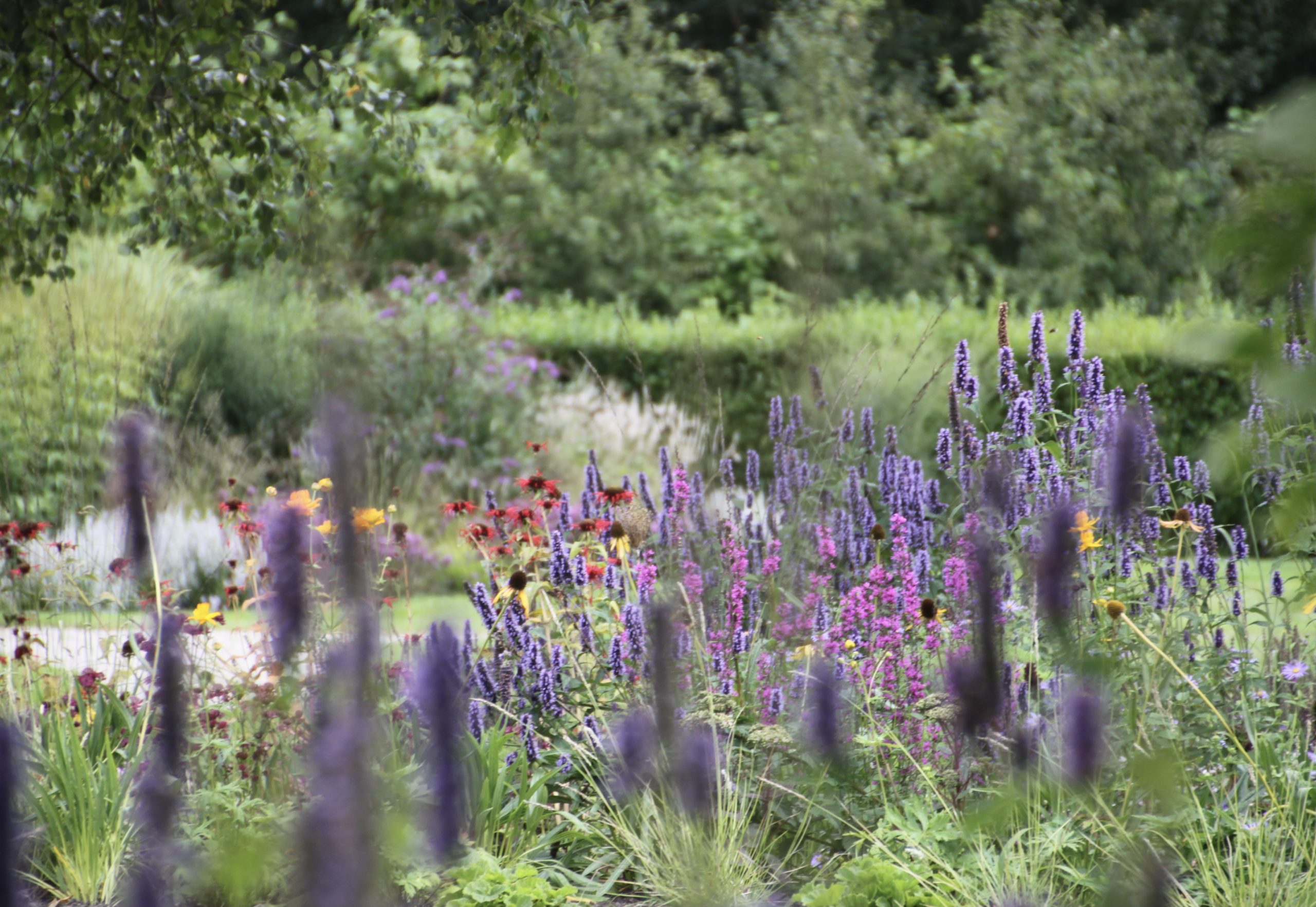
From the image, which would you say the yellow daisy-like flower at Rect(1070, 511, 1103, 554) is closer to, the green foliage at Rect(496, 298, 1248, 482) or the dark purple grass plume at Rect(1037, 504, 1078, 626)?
the dark purple grass plume at Rect(1037, 504, 1078, 626)

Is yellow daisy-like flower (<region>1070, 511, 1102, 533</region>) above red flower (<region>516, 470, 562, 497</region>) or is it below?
above

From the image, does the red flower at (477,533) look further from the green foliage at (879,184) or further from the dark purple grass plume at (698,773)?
the green foliage at (879,184)

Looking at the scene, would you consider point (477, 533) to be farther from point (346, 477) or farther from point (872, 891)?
point (346, 477)

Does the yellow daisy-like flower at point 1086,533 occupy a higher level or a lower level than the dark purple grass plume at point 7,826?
lower

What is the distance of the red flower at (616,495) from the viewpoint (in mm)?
3273

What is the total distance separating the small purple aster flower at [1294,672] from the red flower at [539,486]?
1.73 meters

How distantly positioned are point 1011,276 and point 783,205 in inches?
87.8

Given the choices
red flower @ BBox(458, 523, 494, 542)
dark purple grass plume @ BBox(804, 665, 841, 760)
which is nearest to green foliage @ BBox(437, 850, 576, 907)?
dark purple grass plume @ BBox(804, 665, 841, 760)

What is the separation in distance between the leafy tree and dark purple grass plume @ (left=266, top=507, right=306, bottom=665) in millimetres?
3090

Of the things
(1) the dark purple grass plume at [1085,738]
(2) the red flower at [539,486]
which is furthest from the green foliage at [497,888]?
(1) the dark purple grass plume at [1085,738]

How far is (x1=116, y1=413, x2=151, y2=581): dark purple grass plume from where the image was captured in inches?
62.1

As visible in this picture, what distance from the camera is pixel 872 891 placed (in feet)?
7.22

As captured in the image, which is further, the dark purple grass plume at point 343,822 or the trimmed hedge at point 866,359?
the trimmed hedge at point 866,359

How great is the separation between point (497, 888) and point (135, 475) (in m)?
1.09
